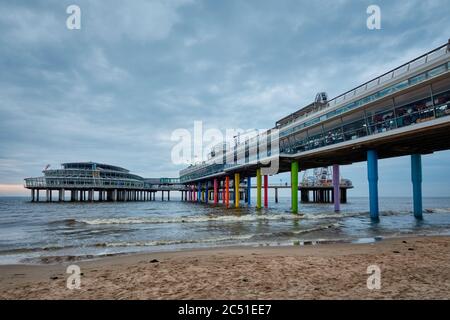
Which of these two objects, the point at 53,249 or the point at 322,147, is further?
the point at 322,147

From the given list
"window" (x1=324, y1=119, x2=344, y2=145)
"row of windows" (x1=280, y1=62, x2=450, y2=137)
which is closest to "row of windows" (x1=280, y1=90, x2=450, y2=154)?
"window" (x1=324, y1=119, x2=344, y2=145)

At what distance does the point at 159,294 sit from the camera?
4738 millimetres

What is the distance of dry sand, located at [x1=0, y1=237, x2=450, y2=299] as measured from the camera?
4.58 m

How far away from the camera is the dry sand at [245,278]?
4.58m

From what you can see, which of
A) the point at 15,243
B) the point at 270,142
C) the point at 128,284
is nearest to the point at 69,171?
the point at 270,142

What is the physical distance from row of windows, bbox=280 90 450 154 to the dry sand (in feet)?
38.4

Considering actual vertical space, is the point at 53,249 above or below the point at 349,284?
below

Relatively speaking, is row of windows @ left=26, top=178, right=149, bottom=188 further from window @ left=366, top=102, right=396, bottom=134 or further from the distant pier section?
window @ left=366, top=102, right=396, bottom=134

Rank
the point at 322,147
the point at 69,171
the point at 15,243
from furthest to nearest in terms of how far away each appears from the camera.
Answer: the point at 69,171
the point at 322,147
the point at 15,243

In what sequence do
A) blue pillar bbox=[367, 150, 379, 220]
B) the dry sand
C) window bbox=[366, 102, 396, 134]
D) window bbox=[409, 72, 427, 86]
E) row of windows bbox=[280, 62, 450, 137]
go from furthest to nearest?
blue pillar bbox=[367, 150, 379, 220], window bbox=[366, 102, 396, 134], window bbox=[409, 72, 427, 86], row of windows bbox=[280, 62, 450, 137], the dry sand
